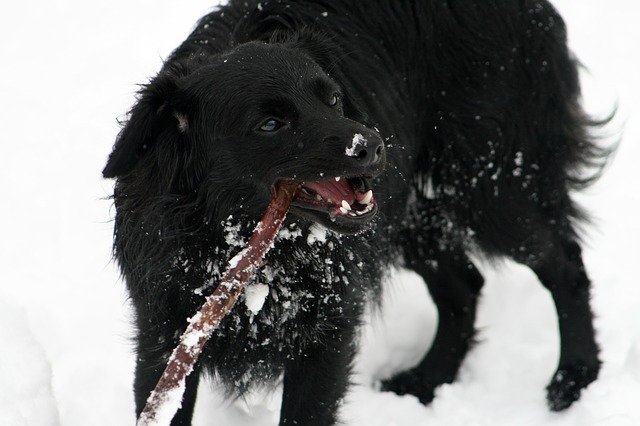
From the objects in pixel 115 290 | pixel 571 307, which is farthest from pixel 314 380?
pixel 115 290

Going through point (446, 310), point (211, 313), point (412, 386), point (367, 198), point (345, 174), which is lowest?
point (412, 386)

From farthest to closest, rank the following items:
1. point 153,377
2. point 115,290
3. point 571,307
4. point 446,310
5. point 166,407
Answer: point 115,290 < point 446,310 < point 571,307 < point 153,377 < point 166,407

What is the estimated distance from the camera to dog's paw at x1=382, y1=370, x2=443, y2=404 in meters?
4.31

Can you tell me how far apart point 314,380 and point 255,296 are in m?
0.46

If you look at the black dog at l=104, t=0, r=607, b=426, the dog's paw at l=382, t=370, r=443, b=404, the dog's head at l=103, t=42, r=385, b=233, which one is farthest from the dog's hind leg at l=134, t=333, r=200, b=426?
the dog's paw at l=382, t=370, r=443, b=404

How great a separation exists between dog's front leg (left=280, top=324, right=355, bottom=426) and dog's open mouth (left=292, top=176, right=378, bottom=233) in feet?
2.18

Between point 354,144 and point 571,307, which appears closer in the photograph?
point 354,144

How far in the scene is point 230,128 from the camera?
297 centimetres

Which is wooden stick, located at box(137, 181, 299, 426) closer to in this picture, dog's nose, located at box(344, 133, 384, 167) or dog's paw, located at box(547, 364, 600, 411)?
dog's nose, located at box(344, 133, 384, 167)

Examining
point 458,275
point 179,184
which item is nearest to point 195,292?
point 179,184

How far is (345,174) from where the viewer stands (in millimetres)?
2748

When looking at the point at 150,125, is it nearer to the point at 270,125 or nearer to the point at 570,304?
the point at 270,125

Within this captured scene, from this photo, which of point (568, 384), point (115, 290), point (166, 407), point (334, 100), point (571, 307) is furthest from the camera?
point (115, 290)

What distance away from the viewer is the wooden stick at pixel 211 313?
107 inches
